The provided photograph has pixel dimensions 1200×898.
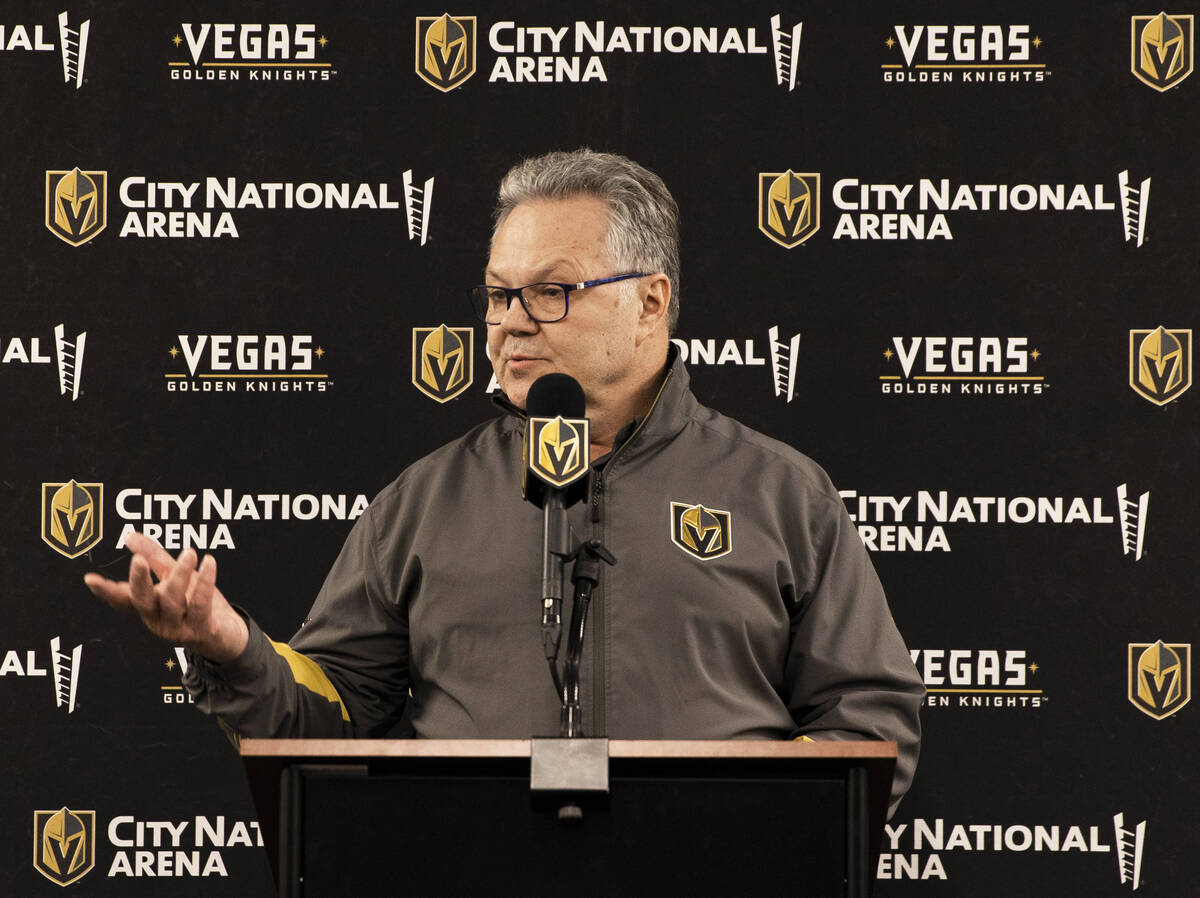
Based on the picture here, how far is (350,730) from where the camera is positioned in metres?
2.40

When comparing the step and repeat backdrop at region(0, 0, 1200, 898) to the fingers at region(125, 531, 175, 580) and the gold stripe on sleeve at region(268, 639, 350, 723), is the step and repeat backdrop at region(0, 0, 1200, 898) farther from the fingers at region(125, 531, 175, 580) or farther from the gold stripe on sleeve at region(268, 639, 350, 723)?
the fingers at region(125, 531, 175, 580)

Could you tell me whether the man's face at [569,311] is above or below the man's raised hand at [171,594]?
above

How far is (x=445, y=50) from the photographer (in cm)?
300

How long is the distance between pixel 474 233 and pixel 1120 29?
1362 millimetres

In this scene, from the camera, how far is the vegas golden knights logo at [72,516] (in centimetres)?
290

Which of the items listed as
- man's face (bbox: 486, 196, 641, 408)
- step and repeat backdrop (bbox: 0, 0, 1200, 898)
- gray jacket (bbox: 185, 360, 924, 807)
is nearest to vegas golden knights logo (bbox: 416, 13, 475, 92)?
step and repeat backdrop (bbox: 0, 0, 1200, 898)

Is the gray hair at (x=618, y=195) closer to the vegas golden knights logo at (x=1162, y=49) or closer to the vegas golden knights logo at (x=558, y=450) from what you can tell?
the vegas golden knights logo at (x=558, y=450)

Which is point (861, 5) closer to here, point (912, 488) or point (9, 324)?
point (912, 488)

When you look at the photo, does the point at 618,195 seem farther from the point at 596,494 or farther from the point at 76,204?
the point at 76,204

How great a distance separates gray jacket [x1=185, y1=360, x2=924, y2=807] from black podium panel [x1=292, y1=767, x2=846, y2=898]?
407 mm

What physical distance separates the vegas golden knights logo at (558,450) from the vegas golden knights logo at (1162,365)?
1.57m

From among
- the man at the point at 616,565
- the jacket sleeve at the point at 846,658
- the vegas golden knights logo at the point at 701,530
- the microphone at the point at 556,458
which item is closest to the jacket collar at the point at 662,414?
the man at the point at 616,565

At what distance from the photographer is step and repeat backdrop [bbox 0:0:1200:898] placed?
2.87 m

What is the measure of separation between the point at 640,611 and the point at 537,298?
53 centimetres
